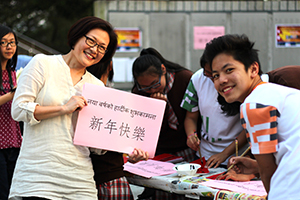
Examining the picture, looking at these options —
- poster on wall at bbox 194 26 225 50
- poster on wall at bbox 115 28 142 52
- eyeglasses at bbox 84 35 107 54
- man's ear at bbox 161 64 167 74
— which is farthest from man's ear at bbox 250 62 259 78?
poster on wall at bbox 194 26 225 50

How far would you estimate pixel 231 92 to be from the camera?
1629 mm

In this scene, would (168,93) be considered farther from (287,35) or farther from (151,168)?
(287,35)

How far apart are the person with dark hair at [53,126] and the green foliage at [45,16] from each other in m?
14.1

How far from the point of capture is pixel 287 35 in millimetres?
6484

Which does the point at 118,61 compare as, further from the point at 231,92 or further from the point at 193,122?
the point at 231,92

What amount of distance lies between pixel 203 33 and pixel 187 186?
186 inches

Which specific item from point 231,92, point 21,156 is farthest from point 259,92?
point 21,156

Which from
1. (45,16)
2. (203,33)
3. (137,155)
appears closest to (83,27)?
(137,155)

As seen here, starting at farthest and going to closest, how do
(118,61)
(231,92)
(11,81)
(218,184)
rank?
(118,61), (11,81), (218,184), (231,92)

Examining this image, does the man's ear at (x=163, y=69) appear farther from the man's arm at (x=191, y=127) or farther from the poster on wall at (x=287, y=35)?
the poster on wall at (x=287, y=35)

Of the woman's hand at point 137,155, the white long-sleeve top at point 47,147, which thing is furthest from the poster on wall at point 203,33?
the white long-sleeve top at point 47,147

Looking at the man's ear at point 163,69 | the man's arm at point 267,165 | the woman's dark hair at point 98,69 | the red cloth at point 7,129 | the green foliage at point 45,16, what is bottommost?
the red cloth at point 7,129

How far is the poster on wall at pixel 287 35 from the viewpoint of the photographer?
21.1 feet

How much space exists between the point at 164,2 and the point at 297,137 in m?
5.41
